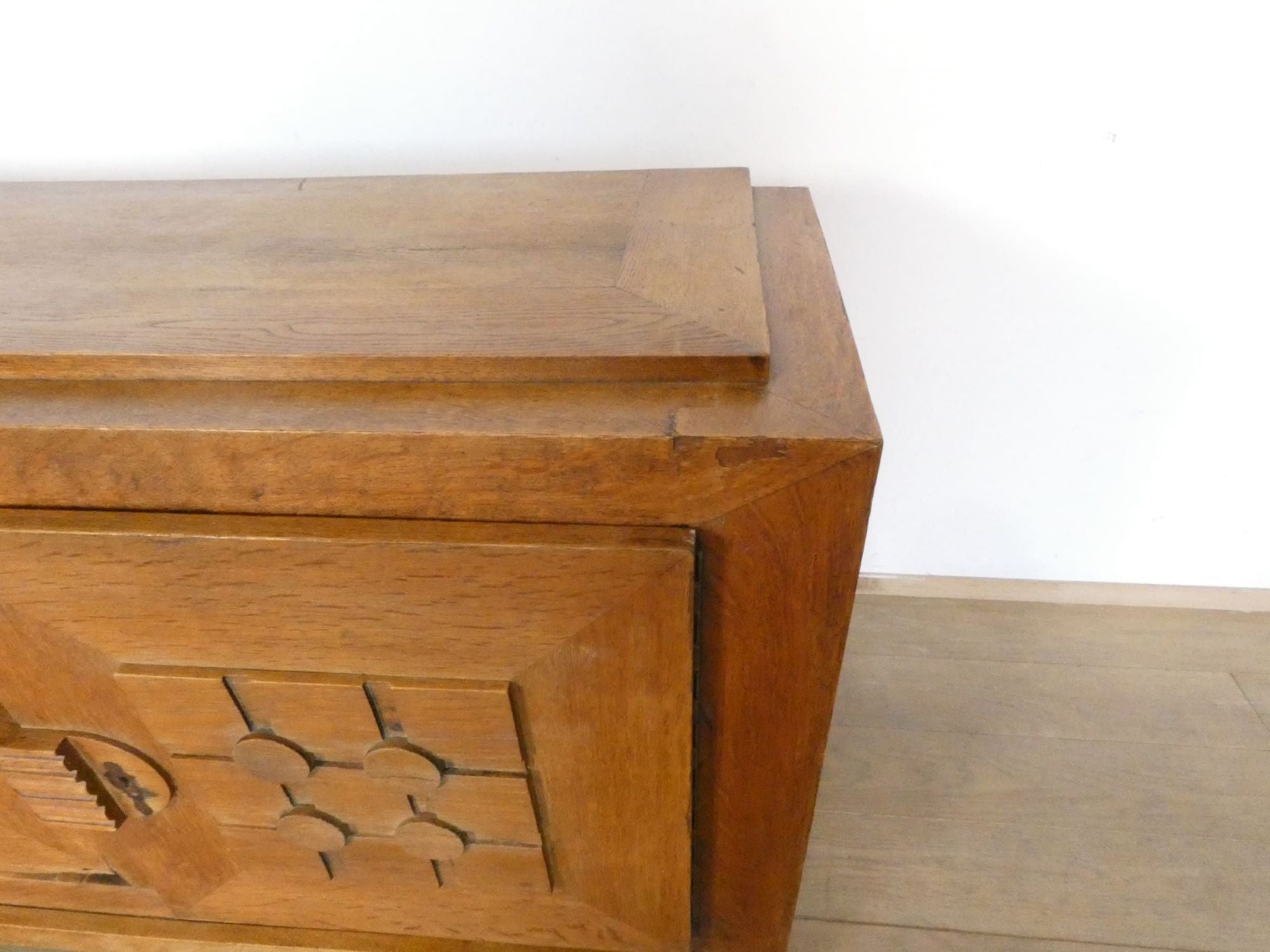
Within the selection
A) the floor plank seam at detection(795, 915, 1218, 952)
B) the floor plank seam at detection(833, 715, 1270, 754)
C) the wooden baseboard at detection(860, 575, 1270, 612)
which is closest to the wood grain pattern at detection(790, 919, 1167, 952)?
the floor plank seam at detection(795, 915, 1218, 952)

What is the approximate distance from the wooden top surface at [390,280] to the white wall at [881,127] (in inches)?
4.2

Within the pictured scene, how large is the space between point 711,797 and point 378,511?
305 millimetres

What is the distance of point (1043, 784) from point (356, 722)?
2.45 ft

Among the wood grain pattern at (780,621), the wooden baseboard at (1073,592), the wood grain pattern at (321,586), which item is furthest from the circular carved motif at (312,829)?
the wooden baseboard at (1073,592)

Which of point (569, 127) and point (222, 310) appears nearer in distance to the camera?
point (222, 310)

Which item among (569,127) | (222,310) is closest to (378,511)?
(222,310)

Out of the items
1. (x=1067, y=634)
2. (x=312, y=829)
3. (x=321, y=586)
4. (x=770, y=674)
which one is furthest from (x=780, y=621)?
(x=1067, y=634)

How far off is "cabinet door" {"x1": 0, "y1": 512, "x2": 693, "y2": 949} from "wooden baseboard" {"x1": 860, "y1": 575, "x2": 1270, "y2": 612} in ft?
2.04

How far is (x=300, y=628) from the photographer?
0.47 m

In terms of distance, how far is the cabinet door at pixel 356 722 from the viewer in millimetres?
435

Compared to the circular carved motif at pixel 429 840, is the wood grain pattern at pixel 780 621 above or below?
above

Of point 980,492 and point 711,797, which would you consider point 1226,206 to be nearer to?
point 980,492

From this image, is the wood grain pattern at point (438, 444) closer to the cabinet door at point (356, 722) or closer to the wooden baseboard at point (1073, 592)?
Result: the cabinet door at point (356, 722)

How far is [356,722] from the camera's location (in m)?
0.52
